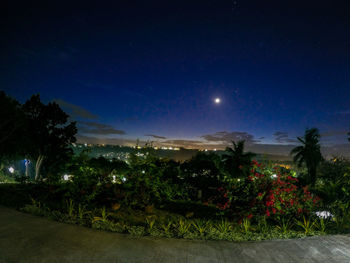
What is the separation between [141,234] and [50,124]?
662 inches

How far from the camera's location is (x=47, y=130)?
1700 centimetres

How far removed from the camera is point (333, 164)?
16.2 meters

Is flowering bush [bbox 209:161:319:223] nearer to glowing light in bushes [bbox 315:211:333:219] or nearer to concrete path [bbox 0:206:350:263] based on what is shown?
glowing light in bushes [bbox 315:211:333:219]

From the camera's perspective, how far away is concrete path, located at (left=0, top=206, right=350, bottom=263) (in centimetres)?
288

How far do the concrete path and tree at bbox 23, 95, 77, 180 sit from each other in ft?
44.9

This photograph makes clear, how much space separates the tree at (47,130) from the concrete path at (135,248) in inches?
539

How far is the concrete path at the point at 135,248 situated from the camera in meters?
2.88

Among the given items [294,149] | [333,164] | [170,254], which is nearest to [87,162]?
[170,254]

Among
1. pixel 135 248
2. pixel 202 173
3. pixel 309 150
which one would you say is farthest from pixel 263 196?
pixel 309 150

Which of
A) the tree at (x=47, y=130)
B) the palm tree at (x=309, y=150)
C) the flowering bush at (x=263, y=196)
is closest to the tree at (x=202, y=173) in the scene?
the flowering bush at (x=263, y=196)

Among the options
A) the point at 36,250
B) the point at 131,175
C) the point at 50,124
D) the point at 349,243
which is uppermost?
the point at 50,124

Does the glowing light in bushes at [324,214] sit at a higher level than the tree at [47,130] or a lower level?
lower

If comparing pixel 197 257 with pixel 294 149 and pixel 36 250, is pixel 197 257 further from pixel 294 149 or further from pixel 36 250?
pixel 294 149

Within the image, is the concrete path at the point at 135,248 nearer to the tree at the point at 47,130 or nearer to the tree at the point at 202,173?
the tree at the point at 202,173
